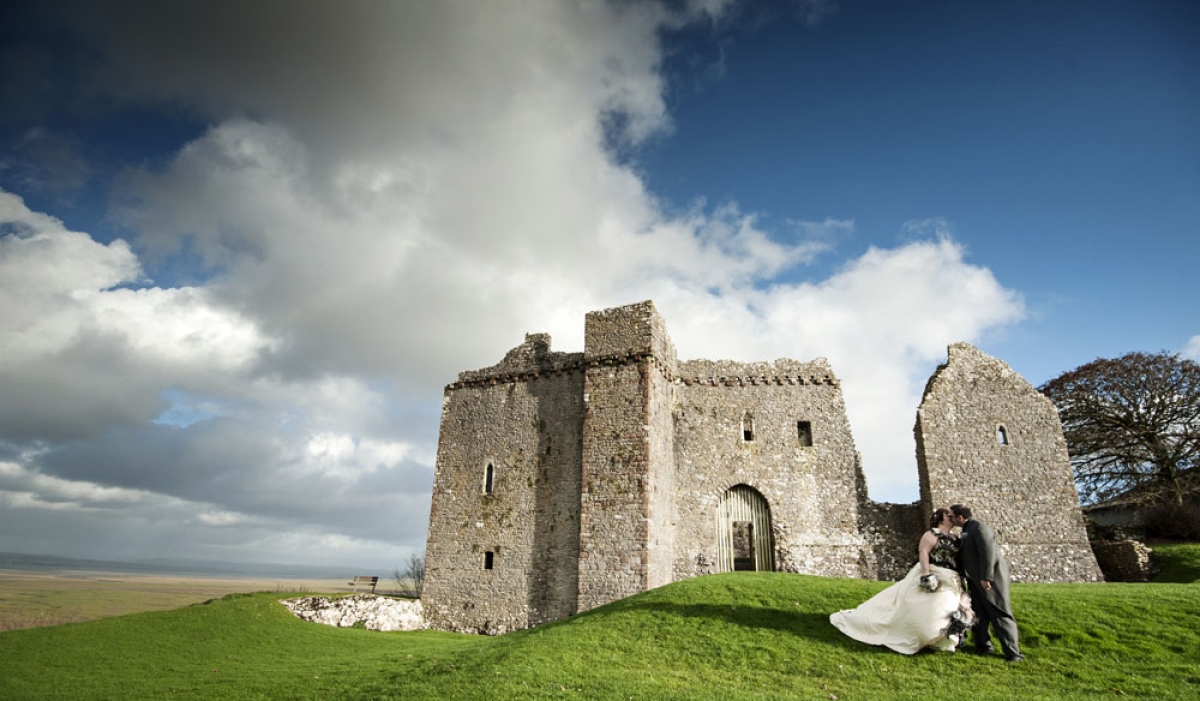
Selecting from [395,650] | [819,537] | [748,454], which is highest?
[748,454]

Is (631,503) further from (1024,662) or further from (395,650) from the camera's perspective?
(1024,662)

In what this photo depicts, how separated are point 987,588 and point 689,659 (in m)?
5.04

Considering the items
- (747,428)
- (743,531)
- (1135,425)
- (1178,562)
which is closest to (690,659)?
(743,531)

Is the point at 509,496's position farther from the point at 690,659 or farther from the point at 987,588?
the point at 987,588

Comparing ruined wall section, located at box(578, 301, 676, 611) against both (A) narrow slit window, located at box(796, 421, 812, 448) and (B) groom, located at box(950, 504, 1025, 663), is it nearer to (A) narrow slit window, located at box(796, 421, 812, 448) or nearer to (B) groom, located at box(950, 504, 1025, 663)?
(A) narrow slit window, located at box(796, 421, 812, 448)

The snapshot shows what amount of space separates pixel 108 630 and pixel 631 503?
49.3 ft

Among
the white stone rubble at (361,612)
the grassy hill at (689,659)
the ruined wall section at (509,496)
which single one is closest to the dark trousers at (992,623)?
the grassy hill at (689,659)

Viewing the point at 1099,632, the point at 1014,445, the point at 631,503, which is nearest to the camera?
the point at 1099,632

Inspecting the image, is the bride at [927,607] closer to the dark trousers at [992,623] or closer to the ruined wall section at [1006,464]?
the dark trousers at [992,623]

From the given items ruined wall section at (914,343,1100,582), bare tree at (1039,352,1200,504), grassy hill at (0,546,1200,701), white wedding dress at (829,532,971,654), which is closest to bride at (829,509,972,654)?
white wedding dress at (829,532,971,654)

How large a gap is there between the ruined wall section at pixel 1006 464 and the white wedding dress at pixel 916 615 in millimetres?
11103

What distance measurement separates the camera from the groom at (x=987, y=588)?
32.3 ft

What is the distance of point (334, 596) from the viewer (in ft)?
71.7

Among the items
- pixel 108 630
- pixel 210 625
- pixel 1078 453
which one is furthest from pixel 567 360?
pixel 1078 453
